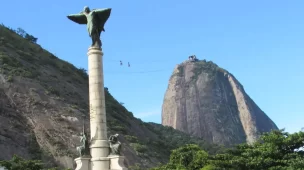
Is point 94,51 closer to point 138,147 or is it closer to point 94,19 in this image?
point 94,19

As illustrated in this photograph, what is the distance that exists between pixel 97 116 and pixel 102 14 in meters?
4.66

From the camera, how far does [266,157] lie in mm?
30984

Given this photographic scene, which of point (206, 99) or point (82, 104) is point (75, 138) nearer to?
point (82, 104)

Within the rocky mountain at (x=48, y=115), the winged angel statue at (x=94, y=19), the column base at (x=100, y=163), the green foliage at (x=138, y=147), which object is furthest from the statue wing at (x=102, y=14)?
the green foliage at (x=138, y=147)

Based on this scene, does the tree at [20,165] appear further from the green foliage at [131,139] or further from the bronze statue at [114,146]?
the green foliage at [131,139]

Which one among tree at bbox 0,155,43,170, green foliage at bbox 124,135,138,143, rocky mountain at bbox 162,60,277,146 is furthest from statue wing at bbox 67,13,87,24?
rocky mountain at bbox 162,60,277,146

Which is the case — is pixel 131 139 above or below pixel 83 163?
above

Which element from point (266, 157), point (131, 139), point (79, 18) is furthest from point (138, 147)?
point (79, 18)

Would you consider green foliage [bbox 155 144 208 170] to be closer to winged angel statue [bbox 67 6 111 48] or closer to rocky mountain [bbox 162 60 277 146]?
winged angel statue [bbox 67 6 111 48]

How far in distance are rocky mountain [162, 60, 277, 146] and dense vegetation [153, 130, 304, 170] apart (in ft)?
377

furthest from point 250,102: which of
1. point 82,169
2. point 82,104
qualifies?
point 82,169

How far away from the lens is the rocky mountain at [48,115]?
50156 millimetres

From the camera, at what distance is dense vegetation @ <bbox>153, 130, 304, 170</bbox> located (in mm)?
30141

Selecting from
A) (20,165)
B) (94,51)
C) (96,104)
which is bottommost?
(20,165)
